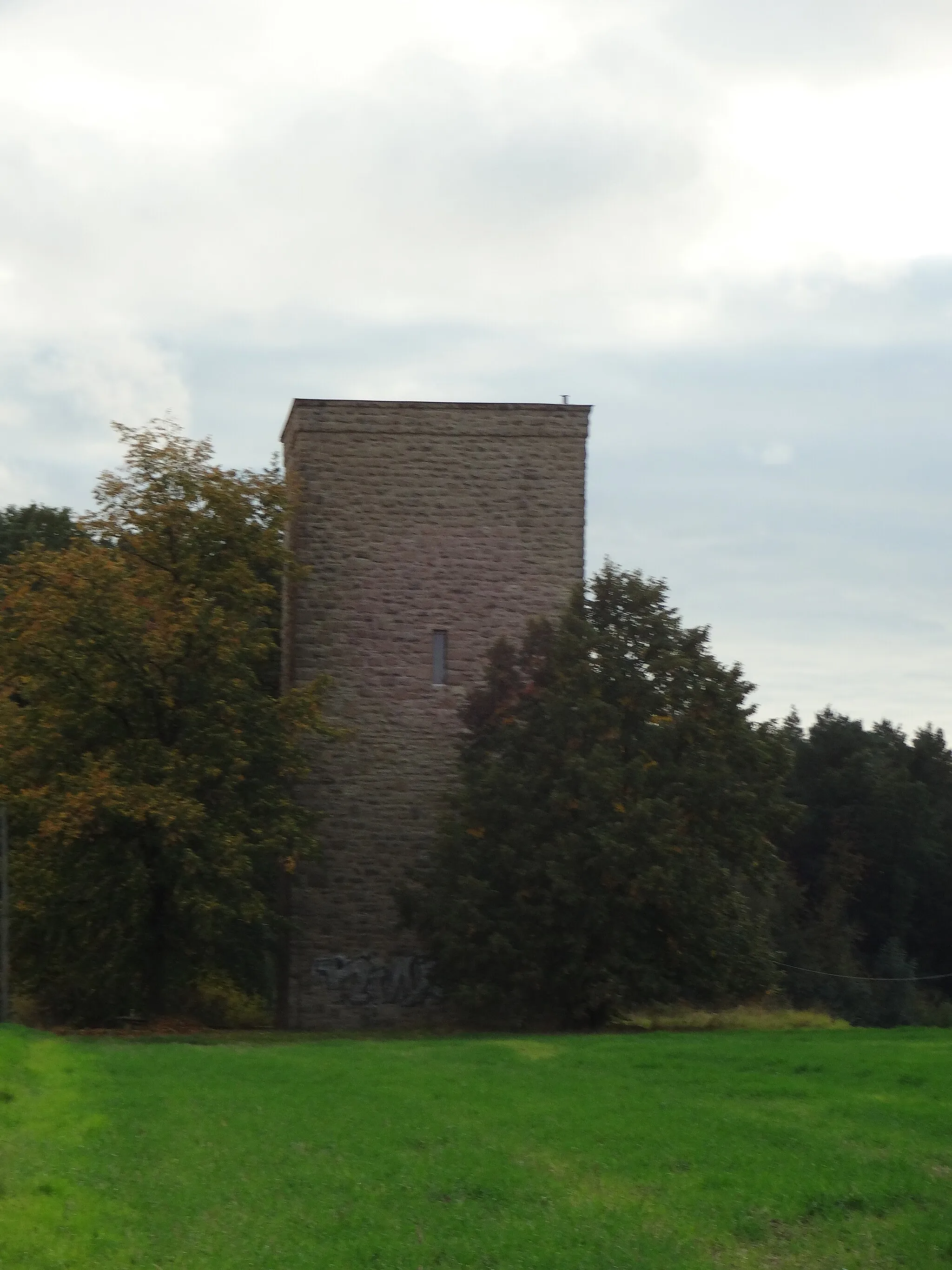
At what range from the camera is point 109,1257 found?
28.2 ft

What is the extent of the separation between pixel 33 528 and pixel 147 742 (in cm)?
1649

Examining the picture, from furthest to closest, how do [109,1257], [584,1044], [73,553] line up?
[73,553], [584,1044], [109,1257]

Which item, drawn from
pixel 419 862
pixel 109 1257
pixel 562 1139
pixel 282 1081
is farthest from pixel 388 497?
pixel 109 1257

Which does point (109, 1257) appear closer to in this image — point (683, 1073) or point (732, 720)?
point (683, 1073)

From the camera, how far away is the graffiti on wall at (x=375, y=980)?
33.1m

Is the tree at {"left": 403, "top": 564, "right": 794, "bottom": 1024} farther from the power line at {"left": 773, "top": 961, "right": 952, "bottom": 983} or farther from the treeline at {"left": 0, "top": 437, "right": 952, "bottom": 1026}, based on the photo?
the power line at {"left": 773, "top": 961, "right": 952, "bottom": 983}

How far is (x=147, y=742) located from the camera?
28.0 meters

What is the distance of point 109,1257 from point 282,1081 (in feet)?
25.9

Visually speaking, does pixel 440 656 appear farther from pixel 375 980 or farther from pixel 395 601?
pixel 375 980

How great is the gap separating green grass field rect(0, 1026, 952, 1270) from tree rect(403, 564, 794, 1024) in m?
10.5

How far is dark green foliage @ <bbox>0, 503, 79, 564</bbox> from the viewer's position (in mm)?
42312

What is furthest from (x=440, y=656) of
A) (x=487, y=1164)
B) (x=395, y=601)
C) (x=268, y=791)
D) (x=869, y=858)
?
(x=869, y=858)

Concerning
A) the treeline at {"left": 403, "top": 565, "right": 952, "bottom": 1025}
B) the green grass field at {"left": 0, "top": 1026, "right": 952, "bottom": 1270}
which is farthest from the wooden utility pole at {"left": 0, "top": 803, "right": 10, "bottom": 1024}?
the treeline at {"left": 403, "top": 565, "right": 952, "bottom": 1025}

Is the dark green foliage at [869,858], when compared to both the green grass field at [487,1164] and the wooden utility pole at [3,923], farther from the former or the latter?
the green grass field at [487,1164]
